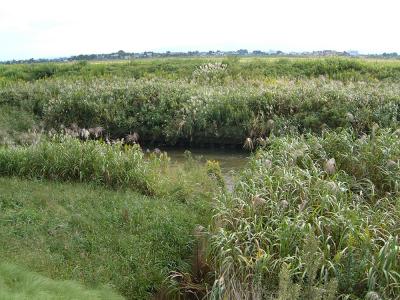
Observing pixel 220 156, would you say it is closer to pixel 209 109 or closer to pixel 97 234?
pixel 209 109

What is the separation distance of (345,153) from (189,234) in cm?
316

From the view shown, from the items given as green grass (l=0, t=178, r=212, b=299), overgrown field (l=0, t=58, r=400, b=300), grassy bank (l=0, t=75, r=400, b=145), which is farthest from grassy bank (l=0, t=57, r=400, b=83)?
green grass (l=0, t=178, r=212, b=299)

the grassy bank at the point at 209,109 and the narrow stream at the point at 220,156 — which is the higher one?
the grassy bank at the point at 209,109

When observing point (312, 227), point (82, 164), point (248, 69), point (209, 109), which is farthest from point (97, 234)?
point (248, 69)

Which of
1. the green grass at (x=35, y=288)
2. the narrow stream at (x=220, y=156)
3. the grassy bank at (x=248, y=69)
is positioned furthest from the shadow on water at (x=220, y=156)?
the grassy bank at (x=248, y=69)

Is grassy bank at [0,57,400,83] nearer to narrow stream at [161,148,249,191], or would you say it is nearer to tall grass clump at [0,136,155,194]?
narrow stream at [161,148,249,191]

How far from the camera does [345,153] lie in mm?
8172

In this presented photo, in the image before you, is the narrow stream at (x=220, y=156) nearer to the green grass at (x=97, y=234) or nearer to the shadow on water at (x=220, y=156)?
the shadow on water at (x=220, y=156)

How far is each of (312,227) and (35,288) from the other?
3.13 meters

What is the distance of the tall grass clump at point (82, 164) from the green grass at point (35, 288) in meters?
3.75

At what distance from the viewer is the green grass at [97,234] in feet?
19.0

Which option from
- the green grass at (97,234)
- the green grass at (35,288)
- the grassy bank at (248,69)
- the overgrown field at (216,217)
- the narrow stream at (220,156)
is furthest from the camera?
the grassy bank at (248,69)

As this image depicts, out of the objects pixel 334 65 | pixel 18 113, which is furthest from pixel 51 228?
pixel 334 65

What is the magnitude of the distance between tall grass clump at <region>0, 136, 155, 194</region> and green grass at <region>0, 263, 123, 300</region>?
3.75m
